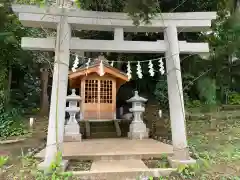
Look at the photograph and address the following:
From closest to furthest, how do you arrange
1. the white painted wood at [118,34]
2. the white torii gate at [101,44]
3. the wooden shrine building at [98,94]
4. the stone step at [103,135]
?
the white torii gate at [101,44], the white painted wood at [118,34], the stone step at [103,135], the wooden shrine building at [98,94]

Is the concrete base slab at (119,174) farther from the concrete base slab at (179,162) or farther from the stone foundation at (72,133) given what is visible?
the stone foundation at (72,133)

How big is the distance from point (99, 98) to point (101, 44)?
194 inches

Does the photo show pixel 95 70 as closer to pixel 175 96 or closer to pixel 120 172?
pixel 175 96

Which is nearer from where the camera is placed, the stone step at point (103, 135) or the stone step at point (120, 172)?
the stone step at point (120, 172)

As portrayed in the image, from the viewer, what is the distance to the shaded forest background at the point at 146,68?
28.5 feet

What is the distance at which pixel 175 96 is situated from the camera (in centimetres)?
477

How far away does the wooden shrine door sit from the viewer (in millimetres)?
9500

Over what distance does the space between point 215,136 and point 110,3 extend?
5446 mm

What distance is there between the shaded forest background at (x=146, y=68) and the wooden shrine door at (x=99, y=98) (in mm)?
2143

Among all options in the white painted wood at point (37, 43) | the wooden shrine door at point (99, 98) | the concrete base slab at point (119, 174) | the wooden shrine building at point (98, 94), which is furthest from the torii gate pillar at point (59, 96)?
the wooden shrine door at point (99, 98)

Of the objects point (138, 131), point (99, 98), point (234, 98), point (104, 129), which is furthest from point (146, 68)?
point (138, 131)

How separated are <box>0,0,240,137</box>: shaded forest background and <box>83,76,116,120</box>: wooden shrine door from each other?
84.4 inches

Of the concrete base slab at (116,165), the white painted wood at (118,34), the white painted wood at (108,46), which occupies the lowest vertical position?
the concrete base slab at (116,165)

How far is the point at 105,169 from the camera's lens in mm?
4219
